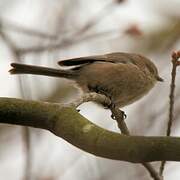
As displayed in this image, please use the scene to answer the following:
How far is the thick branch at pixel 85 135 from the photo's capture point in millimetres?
1856

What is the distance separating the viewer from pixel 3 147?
4.73 meters

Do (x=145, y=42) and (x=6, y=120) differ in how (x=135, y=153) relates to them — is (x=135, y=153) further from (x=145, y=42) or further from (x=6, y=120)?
(x=145, y=42)

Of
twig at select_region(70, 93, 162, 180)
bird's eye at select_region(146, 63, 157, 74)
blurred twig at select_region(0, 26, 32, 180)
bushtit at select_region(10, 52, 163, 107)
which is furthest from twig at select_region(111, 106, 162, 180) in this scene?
bird's eye at select_region(146, 63, 157, 74)

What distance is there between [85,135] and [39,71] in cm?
160

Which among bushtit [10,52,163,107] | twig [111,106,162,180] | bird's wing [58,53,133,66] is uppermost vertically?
bird's wing [58,53,133,66]

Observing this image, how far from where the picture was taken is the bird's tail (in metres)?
3.27

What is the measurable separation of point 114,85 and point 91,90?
18 cm

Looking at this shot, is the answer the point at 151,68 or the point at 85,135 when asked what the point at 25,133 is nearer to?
the point at 85,135

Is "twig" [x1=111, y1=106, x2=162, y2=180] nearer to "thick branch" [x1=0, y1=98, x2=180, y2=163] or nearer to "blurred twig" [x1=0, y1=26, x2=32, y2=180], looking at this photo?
"thick branch" [x1=0, y1=98, x2=180, y2=163]

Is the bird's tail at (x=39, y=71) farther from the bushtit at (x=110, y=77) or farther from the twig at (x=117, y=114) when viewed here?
the twig at (x=117, y=114)

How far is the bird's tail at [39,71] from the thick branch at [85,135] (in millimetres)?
1057

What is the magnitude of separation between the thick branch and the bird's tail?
1057 mm

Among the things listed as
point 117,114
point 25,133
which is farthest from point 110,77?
point 25,133

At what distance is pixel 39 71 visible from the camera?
3.54 metres
